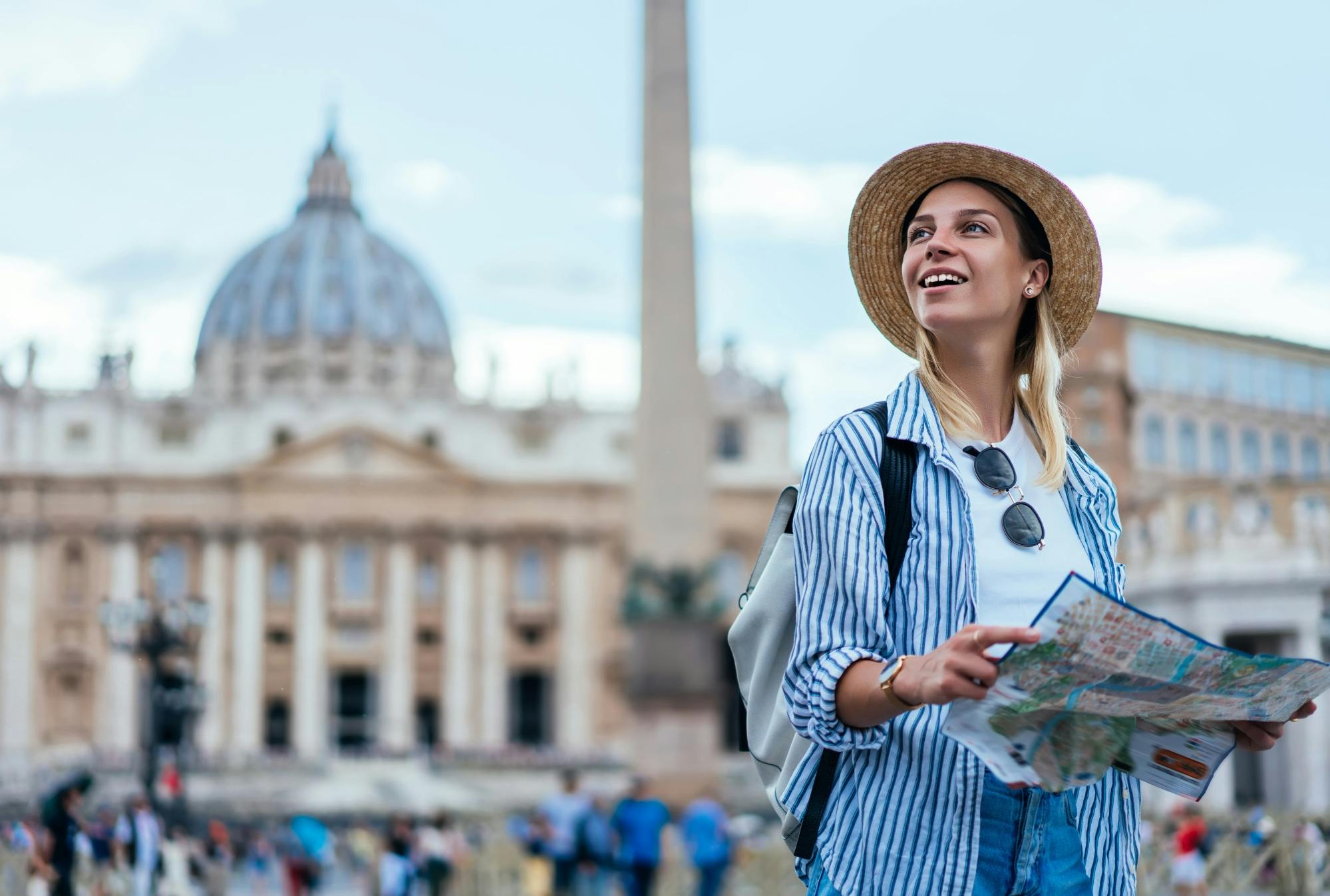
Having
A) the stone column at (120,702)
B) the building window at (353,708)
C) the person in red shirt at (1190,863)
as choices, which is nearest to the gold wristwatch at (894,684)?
the person in red shirt at (1190,863)

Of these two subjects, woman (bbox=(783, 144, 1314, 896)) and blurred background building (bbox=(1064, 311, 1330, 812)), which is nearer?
woman (bbox=(783, 144, 1314, 896))

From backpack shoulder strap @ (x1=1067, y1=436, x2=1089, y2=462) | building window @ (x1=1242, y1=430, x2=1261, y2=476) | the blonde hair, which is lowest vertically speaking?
backpack shoulder strap @ (x1=1067, y1=436, x2=1089, y2=462)

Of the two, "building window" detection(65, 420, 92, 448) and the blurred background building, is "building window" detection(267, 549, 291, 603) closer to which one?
"building window" detection(65, 420, 92, 448)

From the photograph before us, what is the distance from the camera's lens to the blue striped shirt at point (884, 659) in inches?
89.7

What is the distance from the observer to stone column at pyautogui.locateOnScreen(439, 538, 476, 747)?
6581 centimetres

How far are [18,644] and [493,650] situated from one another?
1643 cm

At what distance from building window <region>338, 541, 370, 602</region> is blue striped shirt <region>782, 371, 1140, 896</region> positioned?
65.2 m

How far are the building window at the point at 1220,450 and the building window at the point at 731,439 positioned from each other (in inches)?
1709

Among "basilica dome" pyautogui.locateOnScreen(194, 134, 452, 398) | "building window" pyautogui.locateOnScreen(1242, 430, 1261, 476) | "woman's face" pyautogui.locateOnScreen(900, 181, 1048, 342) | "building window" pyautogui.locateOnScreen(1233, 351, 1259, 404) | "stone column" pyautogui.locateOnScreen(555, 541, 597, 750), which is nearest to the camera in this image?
"woman's face" pyautogui.locateOnScreen(900, 181, 1048, 342)

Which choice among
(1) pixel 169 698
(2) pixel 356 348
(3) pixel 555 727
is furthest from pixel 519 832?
(2) pixel 356 348

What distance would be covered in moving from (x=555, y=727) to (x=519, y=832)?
152 feet

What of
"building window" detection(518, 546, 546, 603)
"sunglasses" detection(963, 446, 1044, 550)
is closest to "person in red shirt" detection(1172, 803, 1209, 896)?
"sunglasses" detection(963, 446, 1044, 550)

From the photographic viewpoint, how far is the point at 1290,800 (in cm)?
1819

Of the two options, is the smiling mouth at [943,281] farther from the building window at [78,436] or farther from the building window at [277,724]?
the building window at [277,724]
